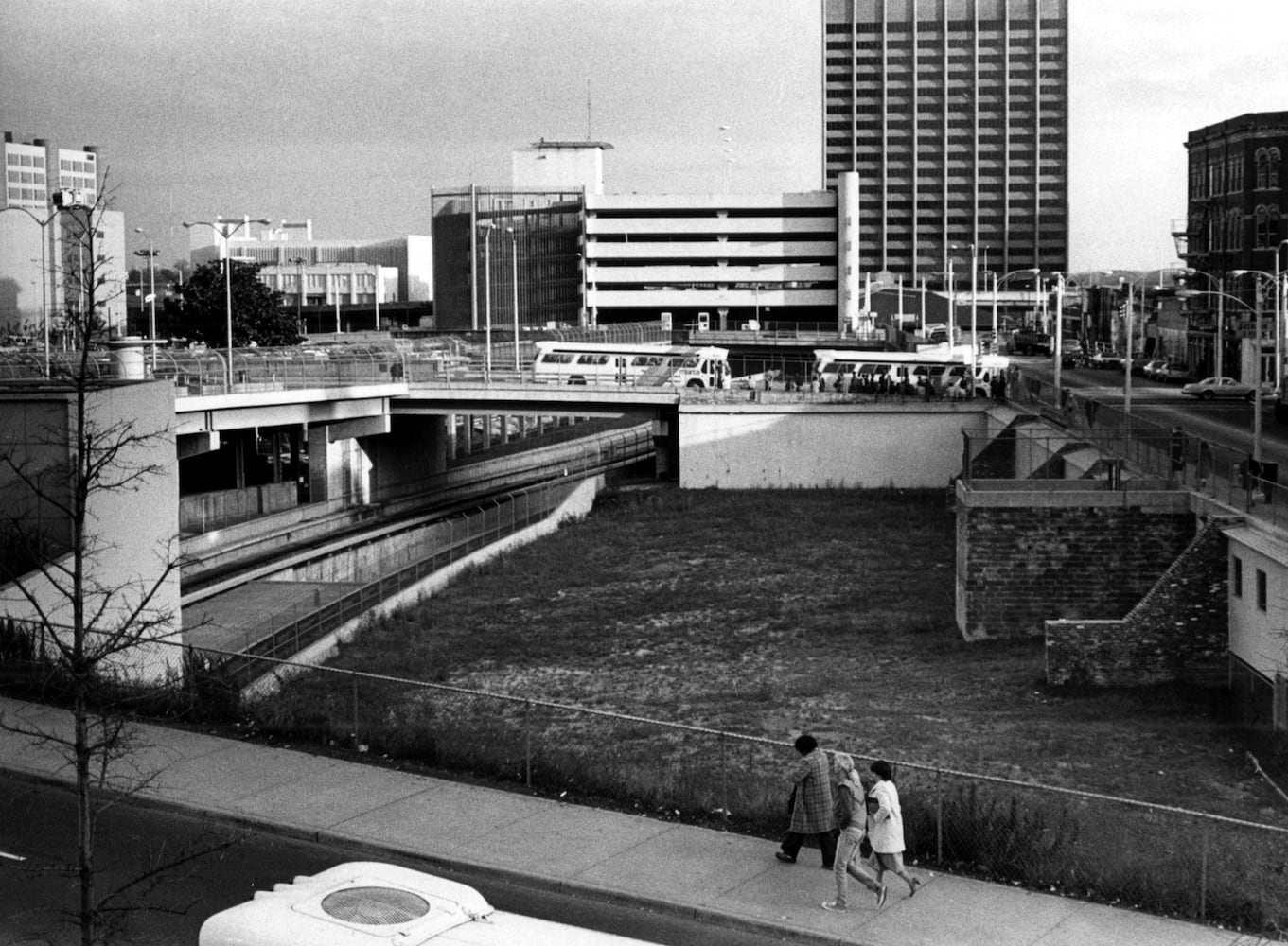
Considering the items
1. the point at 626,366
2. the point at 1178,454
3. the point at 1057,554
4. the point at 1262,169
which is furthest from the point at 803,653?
the point at 1262,169

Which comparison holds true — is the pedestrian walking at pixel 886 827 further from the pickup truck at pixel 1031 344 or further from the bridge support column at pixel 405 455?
the pickup truck at pixel 1031 344

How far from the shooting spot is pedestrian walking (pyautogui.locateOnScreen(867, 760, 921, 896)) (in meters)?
16.7

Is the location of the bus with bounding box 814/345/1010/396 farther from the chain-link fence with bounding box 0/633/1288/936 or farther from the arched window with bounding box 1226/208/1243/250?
the chain-link fence with bounding box 0/633/1288/936

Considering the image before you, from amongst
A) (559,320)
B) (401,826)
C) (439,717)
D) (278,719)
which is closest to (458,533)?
(439,717)

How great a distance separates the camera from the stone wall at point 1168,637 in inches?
1309

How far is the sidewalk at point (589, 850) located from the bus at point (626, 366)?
55.6 m

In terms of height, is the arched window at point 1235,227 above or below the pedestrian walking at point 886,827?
above

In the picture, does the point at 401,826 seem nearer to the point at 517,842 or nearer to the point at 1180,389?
the point at 517,842

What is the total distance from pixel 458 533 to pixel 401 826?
3524 cm

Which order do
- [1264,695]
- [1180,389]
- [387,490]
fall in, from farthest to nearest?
[1180,389] → [387,490] → [1264,695]

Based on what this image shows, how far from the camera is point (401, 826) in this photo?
19516 millimetres

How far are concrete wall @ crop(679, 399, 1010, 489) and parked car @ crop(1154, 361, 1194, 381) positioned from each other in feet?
112

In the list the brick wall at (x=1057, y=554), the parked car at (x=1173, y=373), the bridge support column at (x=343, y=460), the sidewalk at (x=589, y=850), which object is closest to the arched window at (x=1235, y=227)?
the parked car at (x=1173, y=373)

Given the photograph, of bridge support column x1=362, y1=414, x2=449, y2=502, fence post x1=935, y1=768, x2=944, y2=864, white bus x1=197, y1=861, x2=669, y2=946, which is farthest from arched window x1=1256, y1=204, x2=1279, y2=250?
white bus x1=197, y1=861, x2=669, y2=946
